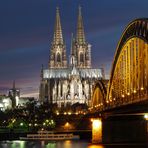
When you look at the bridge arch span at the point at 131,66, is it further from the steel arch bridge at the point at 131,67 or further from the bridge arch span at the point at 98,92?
the bridge arch span at the point at 98,92

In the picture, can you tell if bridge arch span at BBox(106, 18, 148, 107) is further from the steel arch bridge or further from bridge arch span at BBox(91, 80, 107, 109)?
bridge arch span at BBox(91, 80, 107, 109)

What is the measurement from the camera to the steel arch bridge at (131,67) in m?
65.3

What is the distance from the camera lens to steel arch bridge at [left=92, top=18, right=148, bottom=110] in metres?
65.3

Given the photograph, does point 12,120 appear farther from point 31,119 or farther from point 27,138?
point 27,138

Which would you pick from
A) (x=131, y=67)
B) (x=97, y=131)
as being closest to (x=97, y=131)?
(x=97, y=131)

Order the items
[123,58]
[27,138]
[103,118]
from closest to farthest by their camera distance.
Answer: [123,58] < [103,118] < [27,138]

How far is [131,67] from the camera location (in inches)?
3027

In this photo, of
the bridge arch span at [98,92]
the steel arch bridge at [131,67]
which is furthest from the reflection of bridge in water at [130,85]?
the bridge arch span at [98,92]

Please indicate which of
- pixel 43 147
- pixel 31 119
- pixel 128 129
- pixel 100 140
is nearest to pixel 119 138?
pixel 128 129

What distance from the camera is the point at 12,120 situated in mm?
171500

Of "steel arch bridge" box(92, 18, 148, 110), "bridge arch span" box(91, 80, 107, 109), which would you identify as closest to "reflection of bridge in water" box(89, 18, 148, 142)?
"steel arch bridge" box(92, 18, 148, 110)

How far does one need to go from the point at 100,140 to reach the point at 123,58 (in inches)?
753

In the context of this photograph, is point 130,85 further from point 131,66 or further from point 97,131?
point 97,131

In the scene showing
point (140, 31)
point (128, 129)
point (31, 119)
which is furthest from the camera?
point (31, 119)
